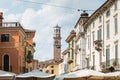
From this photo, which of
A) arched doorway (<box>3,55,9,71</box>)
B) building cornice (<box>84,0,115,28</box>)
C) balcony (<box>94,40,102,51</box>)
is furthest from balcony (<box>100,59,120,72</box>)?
arched doorway (<box>3,55,9,71</box>)

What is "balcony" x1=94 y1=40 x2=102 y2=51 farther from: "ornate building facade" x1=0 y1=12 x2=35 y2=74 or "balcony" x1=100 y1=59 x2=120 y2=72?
"ornate building facade" x1=0 y1=12 x2=35 y2=74

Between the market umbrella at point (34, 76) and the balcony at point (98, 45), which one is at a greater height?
the balcony at point (98, 45)

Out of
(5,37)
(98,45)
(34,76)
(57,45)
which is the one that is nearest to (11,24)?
(5,37)

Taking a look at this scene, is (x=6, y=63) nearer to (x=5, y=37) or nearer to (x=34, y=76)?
(x=5, y=37)

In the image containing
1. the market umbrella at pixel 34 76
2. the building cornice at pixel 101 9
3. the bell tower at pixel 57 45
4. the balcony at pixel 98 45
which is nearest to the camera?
the market umbrella at pixel 34 76

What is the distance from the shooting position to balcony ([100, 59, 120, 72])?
3949 centimetres

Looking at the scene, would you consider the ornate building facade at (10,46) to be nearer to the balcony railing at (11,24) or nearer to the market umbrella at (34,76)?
the balcony railing at (11,24)

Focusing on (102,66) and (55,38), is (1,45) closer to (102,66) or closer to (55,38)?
(102,66)

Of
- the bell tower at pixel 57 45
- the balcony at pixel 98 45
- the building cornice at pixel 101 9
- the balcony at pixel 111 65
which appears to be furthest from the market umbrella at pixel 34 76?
the bell tower at pixel 57 45

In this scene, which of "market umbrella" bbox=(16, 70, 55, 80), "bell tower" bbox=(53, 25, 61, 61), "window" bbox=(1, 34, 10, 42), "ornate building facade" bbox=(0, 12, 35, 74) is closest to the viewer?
"market umbrella" bbox=(16, 70, 55, 80)

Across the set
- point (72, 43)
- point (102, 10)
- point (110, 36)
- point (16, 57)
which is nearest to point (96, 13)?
point (102, 10)

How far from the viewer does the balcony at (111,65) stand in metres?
39.5

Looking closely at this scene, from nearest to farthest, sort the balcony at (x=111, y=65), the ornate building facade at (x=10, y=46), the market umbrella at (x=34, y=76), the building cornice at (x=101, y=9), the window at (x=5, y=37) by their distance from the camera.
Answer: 1. the market umbrella at (x=34, y=76)
2. the balcony at (x=111, y=65)
3. the building cornice at (x=101, y=9)
4. the ornate building facade at (x=10, y=46)
5. the window at (x=5, y=37)

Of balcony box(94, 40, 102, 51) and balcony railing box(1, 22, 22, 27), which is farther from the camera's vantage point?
balcony railing box(1, 22, 22, 27)
